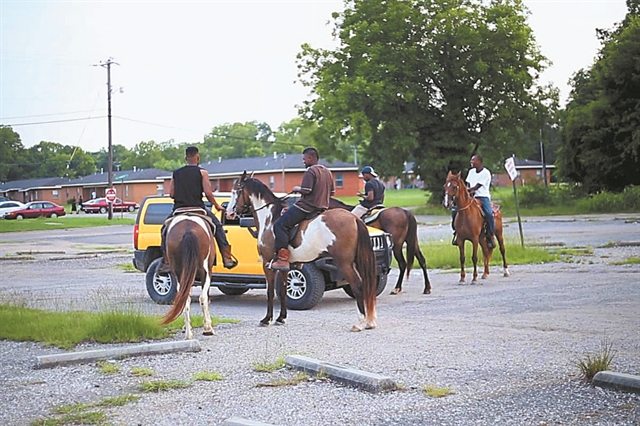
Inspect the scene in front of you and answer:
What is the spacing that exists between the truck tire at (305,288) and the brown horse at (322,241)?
170cm

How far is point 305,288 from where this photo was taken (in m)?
14.8

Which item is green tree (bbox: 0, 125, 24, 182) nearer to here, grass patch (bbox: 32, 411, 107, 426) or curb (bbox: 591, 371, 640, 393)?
grass patch (bbox: 32, 411, 107, 426)

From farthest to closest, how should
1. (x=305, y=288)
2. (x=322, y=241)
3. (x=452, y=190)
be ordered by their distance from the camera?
(x=452, y=190) < (x=305, y=288) < (x=322, y=241)

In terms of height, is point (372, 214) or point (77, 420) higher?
point (372, 214)

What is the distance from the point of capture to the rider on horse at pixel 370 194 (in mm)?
16781

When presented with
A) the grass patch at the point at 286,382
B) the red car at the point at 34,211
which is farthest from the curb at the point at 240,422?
the red car at the point at 34,211

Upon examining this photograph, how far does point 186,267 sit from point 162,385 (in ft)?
11.1

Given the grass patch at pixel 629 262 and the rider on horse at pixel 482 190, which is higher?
the rider on horse at pixel 482 190

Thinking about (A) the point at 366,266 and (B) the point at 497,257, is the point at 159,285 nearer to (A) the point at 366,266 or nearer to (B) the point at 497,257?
(A) the point at 366,266

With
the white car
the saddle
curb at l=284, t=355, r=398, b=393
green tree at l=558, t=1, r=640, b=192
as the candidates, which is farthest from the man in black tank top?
the white car

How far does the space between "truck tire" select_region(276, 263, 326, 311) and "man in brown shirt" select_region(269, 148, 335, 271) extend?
79.4 inches

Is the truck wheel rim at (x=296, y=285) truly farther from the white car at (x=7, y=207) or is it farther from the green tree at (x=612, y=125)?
the white car at (x=7, y=207)

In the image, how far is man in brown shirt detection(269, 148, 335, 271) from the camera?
12.7 m

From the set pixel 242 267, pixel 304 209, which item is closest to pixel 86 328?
pixel 304 209
